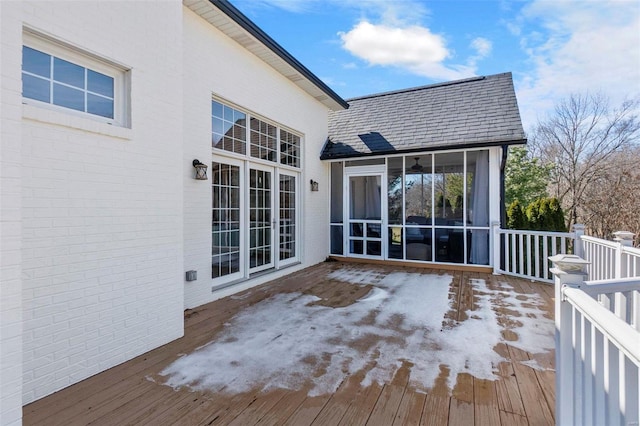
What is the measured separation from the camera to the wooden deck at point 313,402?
2.09 metres

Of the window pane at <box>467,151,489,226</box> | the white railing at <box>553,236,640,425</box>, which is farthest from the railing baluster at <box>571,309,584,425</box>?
the window pane at <box>467,151,489,226</box>

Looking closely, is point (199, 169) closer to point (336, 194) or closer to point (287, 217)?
point (287, 217)

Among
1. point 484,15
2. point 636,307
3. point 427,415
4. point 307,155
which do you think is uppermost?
point 484,15

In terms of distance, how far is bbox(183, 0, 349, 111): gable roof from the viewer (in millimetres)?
4328

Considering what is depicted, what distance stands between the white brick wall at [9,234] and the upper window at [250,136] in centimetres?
295

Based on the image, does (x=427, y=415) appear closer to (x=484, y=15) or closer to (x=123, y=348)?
(x=123, y=348)

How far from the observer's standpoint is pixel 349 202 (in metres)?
8.24

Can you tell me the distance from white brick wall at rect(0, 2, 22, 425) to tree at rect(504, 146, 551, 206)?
1698cm

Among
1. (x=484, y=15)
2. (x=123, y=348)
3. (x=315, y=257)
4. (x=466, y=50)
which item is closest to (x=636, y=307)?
(x=123, y=348)

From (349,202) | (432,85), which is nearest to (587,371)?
(349,202)

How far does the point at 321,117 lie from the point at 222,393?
6.90 meters

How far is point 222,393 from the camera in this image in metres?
2.38

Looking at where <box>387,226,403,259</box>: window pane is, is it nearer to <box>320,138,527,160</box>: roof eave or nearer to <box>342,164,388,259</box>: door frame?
<box>342,164,388,259</box>: door frame

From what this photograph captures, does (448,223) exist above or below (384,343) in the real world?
above
